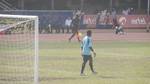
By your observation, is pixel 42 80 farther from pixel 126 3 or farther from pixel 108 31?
pixel 126 3

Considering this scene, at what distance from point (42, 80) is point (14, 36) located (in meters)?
3.16

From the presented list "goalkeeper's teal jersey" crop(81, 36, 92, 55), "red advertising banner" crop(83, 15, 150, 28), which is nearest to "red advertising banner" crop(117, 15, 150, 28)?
"red advertising banner" crop(83, 15, 150, 28)

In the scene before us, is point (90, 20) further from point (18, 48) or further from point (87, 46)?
point (18, 48)

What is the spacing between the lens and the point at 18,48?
19016mm

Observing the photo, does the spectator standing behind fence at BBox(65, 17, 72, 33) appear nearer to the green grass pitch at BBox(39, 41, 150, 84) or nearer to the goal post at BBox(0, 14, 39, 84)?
the green grass pitch at BBox(39, 41, 150, 84)

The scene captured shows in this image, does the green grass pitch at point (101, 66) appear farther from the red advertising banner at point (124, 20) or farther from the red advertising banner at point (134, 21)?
the red advertising banner at point (134, 21)

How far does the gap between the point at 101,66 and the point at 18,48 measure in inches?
328

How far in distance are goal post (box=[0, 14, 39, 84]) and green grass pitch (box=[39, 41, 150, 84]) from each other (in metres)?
1.29

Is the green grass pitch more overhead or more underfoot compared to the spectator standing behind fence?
more underfoot

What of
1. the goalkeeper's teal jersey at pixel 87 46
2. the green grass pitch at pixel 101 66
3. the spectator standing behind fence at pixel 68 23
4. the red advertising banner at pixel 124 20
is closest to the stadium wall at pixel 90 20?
the red advertising banner at pixel 124 20

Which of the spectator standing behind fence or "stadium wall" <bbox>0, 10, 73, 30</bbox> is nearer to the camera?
"stadium wall" <bbox>0, 10, 73, 30</bbox>

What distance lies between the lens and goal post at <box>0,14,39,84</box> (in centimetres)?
1755

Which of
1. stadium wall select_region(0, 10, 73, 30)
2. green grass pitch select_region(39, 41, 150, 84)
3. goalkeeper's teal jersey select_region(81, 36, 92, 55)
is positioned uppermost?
stadium wall select_region(0, 10, 73, 30)

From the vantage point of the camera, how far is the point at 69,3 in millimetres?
64938
